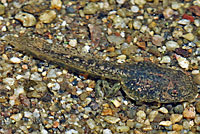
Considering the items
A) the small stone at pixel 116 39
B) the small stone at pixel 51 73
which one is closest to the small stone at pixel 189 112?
the small stone at pixel 116 39

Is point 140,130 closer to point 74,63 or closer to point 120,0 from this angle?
point 74,63

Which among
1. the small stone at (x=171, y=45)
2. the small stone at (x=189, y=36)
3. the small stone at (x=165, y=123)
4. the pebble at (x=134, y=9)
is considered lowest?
the small stone at (x=165, y=123)

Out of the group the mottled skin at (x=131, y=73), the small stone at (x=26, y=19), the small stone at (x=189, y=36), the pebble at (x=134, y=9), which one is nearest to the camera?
the mottled skin at (x=131, y=73)

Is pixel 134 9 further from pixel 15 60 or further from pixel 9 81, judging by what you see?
pixel 9 81

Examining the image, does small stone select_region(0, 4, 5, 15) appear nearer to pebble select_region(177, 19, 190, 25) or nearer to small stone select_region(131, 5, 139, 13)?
small stone select_region(131, 5, 139, 13)

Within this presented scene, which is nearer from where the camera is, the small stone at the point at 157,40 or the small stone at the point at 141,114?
the small stone at the point at 141,114

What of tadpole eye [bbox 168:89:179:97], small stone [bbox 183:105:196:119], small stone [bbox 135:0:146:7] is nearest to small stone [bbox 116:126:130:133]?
tadpole eye [bbox 168:89:179:97]

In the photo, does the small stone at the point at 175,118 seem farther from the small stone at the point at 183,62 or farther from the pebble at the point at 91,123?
the pebble at the point at 91,123
